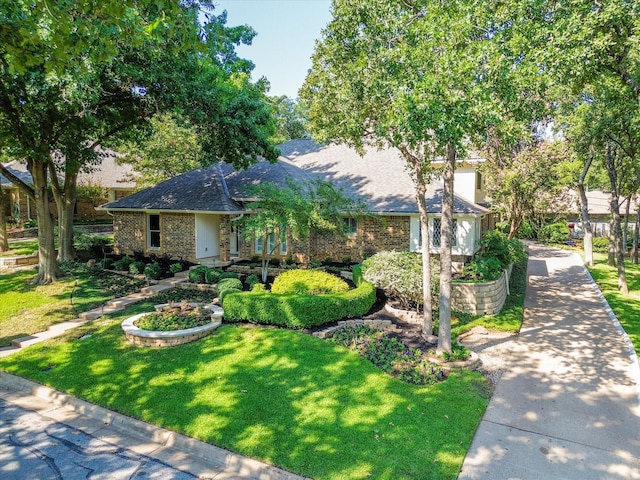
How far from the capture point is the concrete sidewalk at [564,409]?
525 centimetres

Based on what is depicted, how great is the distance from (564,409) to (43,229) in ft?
51.6

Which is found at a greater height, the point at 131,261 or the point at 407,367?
the point at 131,261

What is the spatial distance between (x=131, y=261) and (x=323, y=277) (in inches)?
353

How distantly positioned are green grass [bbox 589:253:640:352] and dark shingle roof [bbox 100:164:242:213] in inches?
539

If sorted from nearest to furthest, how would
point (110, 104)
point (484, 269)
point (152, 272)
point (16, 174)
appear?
point (484, 269) → point (110, 104) → point (152, 272) → point (16, 174)

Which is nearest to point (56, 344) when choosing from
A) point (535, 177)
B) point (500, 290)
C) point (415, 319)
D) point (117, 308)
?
point (117, 308)

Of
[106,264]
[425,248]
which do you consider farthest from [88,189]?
[425,248]

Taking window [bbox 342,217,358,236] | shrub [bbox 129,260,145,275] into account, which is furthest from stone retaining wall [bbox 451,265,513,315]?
shrub [bbox 129,260,145,275]

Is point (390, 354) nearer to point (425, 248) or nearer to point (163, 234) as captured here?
point (425, 248)

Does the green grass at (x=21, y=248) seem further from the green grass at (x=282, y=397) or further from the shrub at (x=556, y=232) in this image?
the shrub at (x=556, y=232)

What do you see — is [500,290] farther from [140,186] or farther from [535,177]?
[140,186]

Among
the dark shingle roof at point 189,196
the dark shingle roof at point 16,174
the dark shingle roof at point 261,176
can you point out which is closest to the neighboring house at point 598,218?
the dark shingle roof at point 261,176

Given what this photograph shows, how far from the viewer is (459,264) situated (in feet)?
51.3

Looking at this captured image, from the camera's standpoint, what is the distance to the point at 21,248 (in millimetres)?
20078
